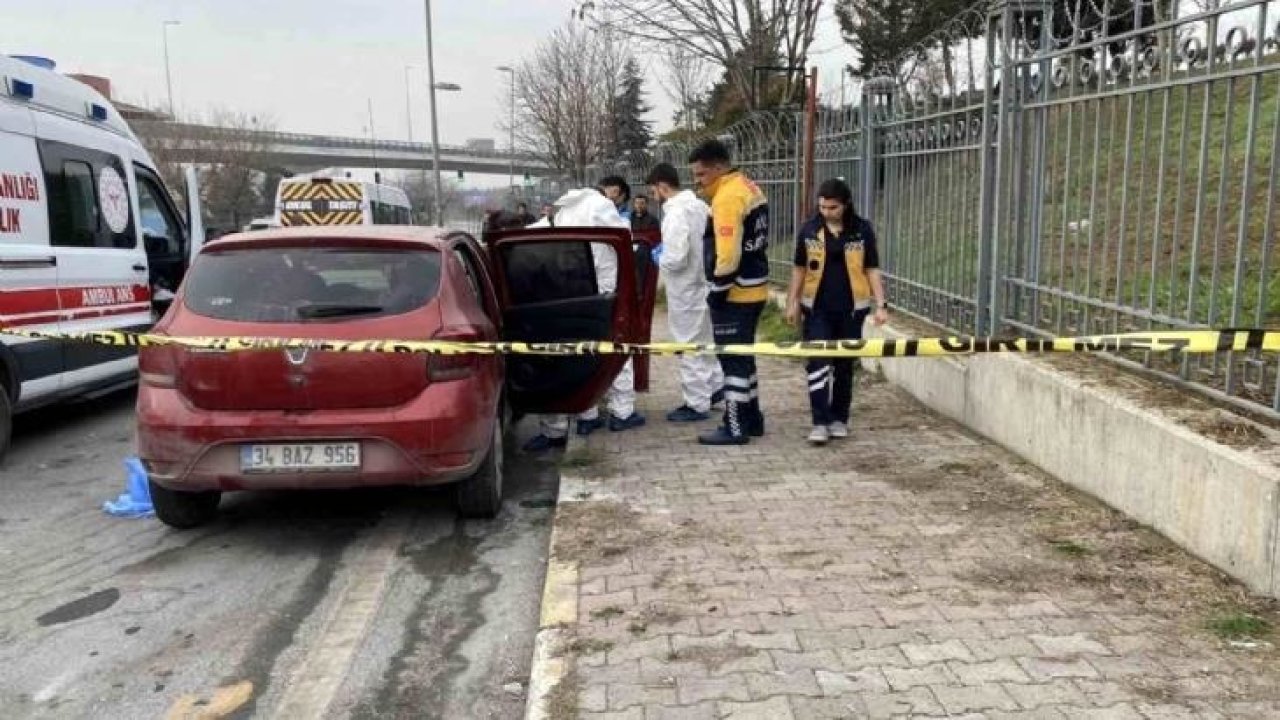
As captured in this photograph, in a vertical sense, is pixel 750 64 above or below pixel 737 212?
above

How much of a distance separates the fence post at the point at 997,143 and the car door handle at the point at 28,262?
234 inches

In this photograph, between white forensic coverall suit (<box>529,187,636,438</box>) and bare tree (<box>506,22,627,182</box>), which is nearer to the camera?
white forensic coverall suit (<box>529,187,636,438</box>)

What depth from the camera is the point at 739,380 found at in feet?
Result: 20.0

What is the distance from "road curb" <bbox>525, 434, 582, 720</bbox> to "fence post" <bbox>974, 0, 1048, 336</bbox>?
3286 mm

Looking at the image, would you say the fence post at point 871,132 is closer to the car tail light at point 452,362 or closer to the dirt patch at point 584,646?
the car tail light at point 452,362

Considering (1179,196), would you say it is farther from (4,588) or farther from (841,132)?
(4,588)

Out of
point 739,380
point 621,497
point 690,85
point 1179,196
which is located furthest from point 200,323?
point 690,85

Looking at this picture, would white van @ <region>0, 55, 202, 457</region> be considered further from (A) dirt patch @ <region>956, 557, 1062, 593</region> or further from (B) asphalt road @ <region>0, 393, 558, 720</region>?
(A) dirt patch @ <region>956, 557, 1062, 593</region>

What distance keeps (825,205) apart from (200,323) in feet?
11.1

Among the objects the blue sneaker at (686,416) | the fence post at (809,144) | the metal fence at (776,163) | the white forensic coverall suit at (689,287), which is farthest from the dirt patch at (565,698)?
the metal fence at (776,163)

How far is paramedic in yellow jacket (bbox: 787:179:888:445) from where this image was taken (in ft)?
19.3

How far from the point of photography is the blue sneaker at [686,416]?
23.1 feet

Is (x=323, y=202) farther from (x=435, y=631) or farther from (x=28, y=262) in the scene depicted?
(x=435, y=631)

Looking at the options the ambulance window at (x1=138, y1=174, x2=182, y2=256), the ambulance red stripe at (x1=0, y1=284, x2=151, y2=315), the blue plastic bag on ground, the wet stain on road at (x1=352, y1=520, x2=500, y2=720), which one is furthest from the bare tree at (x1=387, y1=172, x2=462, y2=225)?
the wet stain on road at (x1=352, y1=520, x2=500, y2=720)
